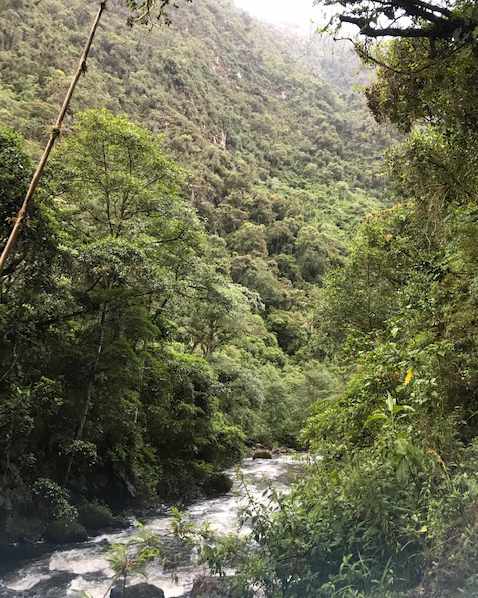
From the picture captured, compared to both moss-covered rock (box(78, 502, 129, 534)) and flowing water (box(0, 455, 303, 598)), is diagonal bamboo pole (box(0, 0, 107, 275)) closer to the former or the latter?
flowing water (box(0, 455, 303, 598))

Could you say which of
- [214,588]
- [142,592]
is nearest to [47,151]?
[214,588]

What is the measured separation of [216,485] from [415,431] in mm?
14328

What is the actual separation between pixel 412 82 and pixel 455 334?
317cm

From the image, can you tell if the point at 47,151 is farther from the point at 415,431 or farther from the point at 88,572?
the point at 88,572

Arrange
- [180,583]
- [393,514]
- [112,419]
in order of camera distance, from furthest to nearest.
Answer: [112,419], [180,583], [393,514]

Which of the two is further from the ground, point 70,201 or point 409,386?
point 409,386

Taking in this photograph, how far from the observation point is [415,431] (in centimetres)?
500

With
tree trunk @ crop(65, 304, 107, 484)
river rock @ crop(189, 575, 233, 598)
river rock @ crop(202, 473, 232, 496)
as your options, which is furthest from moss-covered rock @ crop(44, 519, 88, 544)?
river rock @ crop(189, 575, 233, 598)

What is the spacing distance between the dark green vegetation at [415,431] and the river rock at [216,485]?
10.6m

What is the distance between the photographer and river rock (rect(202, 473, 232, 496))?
17.8m

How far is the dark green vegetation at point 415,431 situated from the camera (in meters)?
3.75

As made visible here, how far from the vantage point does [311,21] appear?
5496 millimetres

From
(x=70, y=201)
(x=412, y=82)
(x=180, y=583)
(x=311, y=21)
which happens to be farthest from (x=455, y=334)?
(x=70, y=201)

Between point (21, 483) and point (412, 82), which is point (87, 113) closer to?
point (21, 483)
